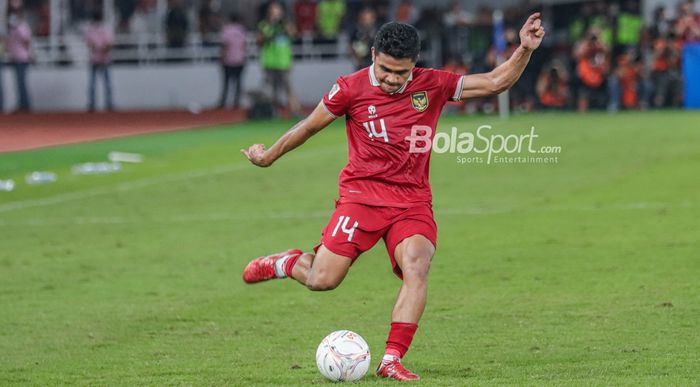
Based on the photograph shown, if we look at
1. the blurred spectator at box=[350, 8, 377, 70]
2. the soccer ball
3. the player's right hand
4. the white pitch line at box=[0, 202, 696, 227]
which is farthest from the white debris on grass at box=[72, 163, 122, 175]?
the soccer ball

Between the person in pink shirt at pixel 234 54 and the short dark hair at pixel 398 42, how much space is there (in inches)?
1059

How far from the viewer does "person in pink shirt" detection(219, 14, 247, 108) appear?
3416 centimetres

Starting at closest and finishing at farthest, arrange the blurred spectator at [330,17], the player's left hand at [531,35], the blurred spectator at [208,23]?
the player's left hand at [531,35], the blurred spectator at [330,17], the blurred spectator at [208,23]

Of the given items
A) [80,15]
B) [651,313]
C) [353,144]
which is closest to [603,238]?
[651,313]

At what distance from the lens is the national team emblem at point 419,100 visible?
774cm

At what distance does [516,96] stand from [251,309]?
2462 cm

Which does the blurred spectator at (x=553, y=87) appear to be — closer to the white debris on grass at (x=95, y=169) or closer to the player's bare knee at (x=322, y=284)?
the white debris on grass at (x=95, y=169)

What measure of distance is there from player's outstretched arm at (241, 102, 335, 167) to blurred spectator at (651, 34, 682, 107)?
25.4 m

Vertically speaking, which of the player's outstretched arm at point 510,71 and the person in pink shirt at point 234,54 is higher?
the player's outstretched arm at point 510,71

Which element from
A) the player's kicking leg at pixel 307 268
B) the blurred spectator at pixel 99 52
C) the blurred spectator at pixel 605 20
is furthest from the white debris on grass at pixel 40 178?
the blurred spectator at pixel 605 20

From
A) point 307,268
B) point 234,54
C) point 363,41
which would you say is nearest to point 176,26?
point 234,54

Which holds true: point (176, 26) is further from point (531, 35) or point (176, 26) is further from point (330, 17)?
point (531, 35)

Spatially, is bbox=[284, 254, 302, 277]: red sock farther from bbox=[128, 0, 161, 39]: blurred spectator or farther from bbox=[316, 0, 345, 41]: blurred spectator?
bbox=[128, 0, 161, 39]: blurred spectator

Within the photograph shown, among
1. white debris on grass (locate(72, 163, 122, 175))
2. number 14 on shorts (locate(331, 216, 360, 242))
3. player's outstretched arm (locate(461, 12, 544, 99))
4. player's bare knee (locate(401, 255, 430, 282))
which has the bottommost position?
white debris on grass (locate(72, 163, 122, 175))
